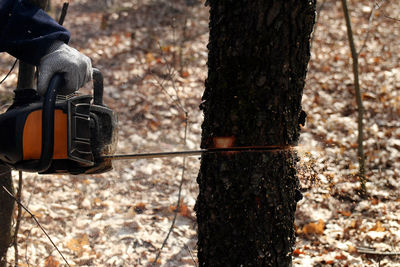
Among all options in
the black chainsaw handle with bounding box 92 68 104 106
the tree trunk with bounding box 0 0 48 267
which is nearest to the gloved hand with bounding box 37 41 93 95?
the black chainsaw handle with bounding box 92 68 104 106

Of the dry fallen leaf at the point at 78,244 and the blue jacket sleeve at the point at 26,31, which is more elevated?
the blue jacket sleeve at the point at 26,31

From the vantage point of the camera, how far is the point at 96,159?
2.01 meters

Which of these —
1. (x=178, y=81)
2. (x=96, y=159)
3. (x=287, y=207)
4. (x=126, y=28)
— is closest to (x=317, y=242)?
(x=287, y=207)

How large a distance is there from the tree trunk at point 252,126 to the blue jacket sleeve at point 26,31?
0.91 m

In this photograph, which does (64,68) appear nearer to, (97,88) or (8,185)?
(97,88)

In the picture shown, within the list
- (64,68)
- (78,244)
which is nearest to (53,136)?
(64,68)

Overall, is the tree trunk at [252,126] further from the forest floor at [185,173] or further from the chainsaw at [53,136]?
the forest floor at [185,173]

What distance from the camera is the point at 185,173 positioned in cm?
461

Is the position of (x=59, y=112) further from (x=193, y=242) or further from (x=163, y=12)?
(x=163, y=12)

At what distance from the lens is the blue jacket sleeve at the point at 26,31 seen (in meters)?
2.01

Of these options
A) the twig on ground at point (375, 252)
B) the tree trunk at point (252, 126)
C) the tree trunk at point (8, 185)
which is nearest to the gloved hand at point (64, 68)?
the tree trunk at point (252, 126)

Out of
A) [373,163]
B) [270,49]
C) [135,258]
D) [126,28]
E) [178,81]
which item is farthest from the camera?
[126,28]

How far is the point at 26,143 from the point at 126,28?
7.15 meters

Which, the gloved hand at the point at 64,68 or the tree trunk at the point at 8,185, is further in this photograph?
the tree trunk at the point at 8,185
